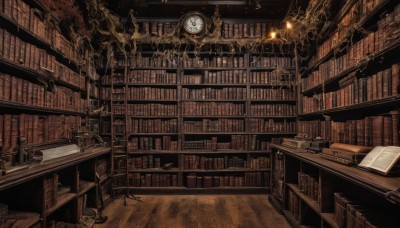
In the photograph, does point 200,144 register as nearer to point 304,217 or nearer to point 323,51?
point 304,217

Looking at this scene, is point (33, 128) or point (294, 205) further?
point (294, 205)

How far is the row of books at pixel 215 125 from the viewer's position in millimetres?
4156

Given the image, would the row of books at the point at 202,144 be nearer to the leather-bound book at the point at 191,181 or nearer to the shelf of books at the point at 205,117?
the shelf of books at the point at 205,117

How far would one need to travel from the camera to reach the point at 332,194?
2061mm

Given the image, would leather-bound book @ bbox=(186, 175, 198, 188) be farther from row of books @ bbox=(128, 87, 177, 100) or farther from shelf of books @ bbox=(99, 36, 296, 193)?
row of books @ bbox=(128, 87, 177, 100)

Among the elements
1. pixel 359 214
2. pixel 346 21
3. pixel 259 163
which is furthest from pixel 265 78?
pixel 359 214

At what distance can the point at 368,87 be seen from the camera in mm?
2084

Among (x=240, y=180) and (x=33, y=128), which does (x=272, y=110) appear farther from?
(x=33, y=128)

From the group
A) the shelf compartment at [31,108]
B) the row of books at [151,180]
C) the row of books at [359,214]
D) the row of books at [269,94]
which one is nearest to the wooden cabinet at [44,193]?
the shelf compartment at [31,108]

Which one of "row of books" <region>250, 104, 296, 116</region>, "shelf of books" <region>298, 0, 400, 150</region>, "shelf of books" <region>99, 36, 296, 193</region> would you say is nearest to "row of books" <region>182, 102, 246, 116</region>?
"shelf of books" <region>99, 36, 296, 193</region>

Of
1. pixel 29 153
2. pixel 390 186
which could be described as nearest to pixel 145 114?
pixel 29 153

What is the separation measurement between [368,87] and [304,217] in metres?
1.44

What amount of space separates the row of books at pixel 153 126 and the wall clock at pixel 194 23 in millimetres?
1509

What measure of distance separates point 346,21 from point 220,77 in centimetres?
204
